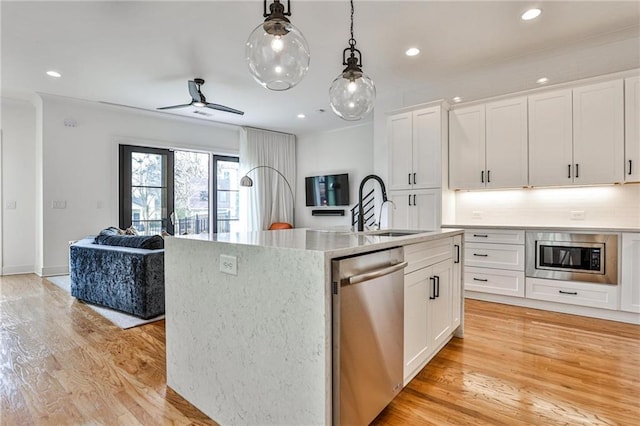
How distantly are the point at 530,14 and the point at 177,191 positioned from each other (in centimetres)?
611

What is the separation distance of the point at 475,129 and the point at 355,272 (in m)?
3.63

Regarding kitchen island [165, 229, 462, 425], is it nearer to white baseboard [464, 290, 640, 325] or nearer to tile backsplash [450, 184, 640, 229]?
white baseboard [464, 290, 640, 325]

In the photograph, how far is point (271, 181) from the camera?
757 centimetres

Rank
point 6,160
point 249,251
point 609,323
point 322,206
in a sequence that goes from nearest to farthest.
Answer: point 249,251, point 609,323, point 6,160, point 322,206

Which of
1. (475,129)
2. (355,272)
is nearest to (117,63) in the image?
(355,272)

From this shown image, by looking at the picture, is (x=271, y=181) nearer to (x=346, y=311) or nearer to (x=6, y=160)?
(x=6, y=160)

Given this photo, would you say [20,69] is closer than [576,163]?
No

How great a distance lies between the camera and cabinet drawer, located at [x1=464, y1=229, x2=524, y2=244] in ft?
12.4

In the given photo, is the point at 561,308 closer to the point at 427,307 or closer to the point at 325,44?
the point at 427,307

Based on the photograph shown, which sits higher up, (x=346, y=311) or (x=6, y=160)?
(x=6, y=160)

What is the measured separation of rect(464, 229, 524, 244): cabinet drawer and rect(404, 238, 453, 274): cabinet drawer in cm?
164

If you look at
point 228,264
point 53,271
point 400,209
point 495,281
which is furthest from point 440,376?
point 53,271

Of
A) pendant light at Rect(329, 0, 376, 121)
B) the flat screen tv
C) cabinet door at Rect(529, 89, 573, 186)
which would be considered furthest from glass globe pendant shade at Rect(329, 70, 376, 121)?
the flat screen tv

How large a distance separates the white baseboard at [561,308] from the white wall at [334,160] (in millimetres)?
3102
